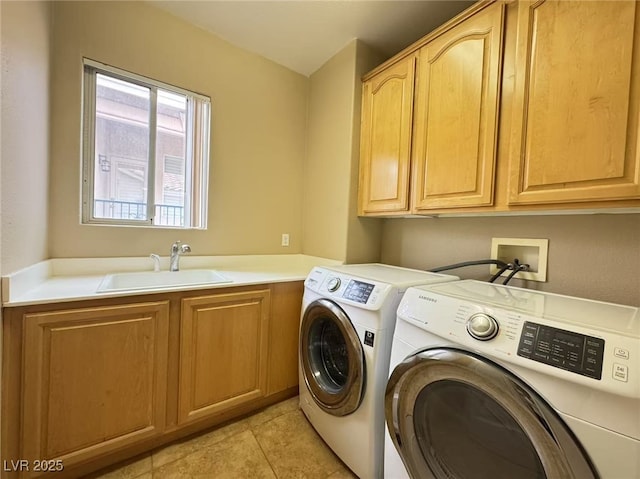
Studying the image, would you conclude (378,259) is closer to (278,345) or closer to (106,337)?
(278,345)

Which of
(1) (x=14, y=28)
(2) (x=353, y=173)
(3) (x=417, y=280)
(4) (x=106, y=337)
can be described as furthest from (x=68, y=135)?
(3) (x=417, y=280)

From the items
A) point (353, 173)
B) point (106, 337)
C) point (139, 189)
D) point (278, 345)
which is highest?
point (353, 173)

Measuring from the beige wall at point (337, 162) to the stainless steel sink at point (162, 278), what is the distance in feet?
2.81

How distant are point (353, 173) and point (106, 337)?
1683mm

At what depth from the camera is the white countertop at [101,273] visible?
108 centimetres

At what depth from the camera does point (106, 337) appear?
1.19 m

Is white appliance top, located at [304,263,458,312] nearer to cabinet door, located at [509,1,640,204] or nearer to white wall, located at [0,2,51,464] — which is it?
cabinet door, located at [509,1,640,204]

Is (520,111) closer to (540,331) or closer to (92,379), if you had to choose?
(540,331)

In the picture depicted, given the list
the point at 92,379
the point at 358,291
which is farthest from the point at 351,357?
the point at 92,379

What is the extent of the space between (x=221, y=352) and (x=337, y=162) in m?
1.51

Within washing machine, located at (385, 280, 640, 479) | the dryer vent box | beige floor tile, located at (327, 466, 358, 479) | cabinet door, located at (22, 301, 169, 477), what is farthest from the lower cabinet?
the dryer vent box

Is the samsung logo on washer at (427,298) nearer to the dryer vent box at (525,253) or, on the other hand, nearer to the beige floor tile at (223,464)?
the dryer vent box at (525,253)

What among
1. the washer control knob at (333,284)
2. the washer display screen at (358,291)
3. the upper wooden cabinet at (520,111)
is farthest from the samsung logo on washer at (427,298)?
the upper wooden cabinet at (520,111)

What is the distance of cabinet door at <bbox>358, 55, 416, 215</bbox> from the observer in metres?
1.62
